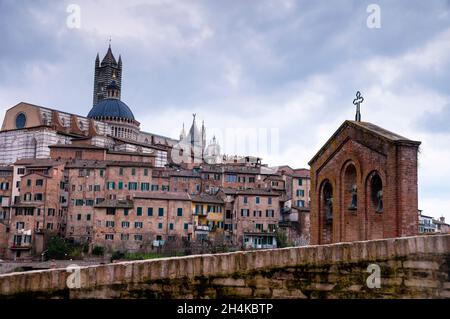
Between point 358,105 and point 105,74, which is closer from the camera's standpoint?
point 358,105

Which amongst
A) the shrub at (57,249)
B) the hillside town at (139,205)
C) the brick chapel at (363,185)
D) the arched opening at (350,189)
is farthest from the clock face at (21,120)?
the arched opening at (350,189)

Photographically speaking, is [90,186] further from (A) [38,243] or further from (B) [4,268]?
(B) [4,268]

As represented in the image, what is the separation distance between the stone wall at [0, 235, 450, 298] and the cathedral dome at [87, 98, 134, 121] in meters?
112

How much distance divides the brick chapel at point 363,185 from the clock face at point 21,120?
3544 inches

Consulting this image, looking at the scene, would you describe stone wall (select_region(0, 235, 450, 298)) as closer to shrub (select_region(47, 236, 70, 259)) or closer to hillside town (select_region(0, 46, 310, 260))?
hillside town (select_region(0, 46, 310, 260))

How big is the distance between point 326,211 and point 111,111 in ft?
345

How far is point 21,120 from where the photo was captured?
330 ft

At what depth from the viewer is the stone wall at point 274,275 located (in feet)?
26.8

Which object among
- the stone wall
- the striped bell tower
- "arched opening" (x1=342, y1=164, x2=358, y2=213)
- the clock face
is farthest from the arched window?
the striped bell tower

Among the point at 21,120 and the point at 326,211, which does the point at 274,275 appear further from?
the point at 21,120

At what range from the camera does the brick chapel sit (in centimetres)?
1383

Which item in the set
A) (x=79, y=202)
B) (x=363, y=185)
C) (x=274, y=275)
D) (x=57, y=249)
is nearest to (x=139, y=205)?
(x=79, y=202)

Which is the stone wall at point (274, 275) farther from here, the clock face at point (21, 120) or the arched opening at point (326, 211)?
the clock face at point (21, 120)

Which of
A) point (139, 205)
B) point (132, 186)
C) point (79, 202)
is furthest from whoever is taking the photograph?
point (132, 186)
